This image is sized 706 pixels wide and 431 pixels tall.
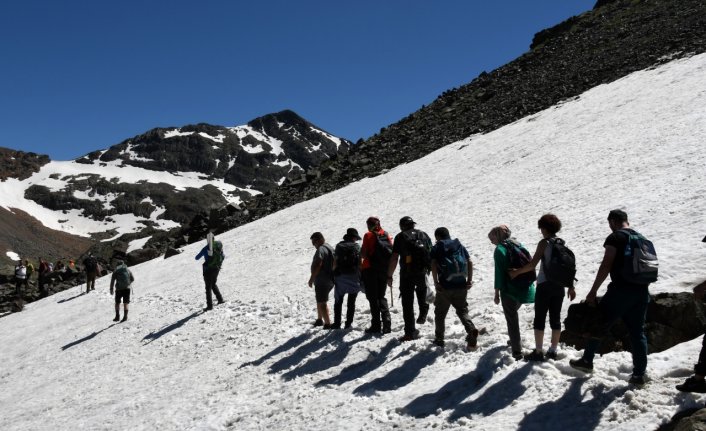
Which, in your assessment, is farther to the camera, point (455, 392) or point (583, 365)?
point (455, 392)

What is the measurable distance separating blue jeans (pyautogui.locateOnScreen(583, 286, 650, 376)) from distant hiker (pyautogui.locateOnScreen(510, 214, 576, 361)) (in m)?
0.73

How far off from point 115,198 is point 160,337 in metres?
181

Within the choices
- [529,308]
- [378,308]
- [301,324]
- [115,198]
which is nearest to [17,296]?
[301,324]

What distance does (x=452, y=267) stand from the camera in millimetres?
8867

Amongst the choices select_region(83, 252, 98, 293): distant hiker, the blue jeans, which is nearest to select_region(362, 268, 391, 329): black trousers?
the blue jeans

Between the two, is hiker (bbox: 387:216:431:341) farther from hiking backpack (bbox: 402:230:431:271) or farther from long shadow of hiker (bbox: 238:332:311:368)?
long shadow of hiker (bbox: 238:332:311:368)

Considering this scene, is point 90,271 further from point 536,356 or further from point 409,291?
point 536,356

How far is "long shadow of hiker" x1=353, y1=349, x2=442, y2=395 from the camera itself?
28.3ft

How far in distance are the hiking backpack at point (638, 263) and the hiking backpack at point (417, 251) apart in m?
4.00

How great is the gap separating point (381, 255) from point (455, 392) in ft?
12.0

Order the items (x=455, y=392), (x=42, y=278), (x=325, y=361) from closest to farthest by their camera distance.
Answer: (x=455, y=392) < (x=325, y=361) < (x=42, y=278)

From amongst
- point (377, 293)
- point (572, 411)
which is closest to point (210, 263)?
point (377, 293)

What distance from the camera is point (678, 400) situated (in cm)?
595

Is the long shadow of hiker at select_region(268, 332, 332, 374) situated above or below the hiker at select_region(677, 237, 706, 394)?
below
